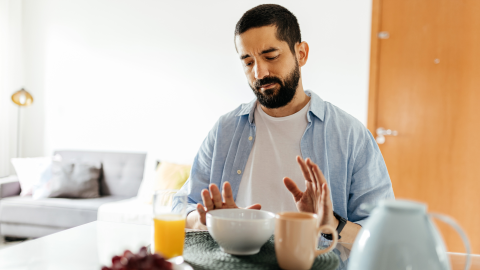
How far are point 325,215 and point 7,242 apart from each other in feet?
9.94

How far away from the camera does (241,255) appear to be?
30.4 inches

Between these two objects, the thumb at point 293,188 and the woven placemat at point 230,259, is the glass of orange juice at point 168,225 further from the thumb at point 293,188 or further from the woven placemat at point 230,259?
the thumb at point 293,188

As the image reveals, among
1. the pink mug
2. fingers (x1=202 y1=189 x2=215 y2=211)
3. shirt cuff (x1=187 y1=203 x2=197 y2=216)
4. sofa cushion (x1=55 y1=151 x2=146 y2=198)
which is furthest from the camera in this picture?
sofa cushion (x1=55 y1=151 x2=146 y2=198)

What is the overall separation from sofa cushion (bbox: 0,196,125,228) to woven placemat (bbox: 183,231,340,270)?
2.21 m

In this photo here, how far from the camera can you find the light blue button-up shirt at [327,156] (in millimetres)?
1249

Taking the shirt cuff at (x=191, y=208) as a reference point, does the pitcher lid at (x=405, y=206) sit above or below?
above

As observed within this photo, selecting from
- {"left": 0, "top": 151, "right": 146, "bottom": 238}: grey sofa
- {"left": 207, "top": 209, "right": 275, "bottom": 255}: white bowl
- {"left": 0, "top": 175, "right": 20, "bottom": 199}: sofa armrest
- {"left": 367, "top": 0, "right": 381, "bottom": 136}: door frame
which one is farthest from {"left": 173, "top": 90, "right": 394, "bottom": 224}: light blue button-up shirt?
{"left": 0, "top": 175, "right": 20, "bottom": 199}: sofa armrest

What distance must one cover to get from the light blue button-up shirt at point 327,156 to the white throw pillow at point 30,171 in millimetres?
2157

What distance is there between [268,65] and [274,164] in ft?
1.16

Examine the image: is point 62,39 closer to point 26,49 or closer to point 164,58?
point 26,49

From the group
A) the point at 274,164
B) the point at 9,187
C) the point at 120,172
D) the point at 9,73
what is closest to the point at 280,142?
the point at 274,164

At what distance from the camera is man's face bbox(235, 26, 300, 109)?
52.7 inches

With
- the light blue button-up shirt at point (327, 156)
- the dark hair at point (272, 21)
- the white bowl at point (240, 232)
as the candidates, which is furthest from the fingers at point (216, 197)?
the dark hair at point (272, 21)

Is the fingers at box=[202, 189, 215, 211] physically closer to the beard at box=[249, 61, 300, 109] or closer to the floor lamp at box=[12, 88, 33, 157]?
the beard at box=[249, 61, 300, 109]
